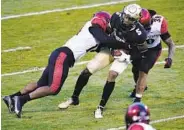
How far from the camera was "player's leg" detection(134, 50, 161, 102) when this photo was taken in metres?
12.1

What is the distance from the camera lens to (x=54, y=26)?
58.3 ft

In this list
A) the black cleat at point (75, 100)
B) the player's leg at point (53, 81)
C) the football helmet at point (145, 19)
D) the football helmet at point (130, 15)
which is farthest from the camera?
the black cleat at point (75, 100)

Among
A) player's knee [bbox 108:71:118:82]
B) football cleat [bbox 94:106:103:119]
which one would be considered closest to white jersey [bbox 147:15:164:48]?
player's knee [bbox 108:71:118:82]

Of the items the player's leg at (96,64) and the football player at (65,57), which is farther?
the player's leg at (96,64)

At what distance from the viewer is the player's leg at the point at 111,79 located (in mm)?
11594

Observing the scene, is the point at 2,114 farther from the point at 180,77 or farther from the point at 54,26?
the point at 54,26

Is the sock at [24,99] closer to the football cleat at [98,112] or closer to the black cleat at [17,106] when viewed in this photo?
the black cleat at [17,106]

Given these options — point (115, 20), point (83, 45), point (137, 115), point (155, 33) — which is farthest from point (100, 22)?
point (137, 115)

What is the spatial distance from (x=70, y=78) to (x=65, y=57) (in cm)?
246

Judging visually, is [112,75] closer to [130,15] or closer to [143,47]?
[143,47]

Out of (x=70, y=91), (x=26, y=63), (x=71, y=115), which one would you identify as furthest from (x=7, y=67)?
(x=71, y=115)

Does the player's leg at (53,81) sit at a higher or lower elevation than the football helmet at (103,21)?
lower

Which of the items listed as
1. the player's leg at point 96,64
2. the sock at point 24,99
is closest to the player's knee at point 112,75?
the player's leg at point 96,64

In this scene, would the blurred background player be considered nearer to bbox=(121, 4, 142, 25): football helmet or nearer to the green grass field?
the green grass field
